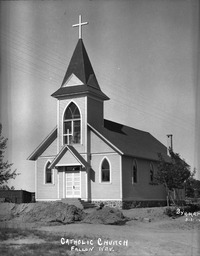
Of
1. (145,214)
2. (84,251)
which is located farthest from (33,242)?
(145,214)

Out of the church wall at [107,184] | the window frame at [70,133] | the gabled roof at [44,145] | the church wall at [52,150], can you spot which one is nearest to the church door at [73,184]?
the church wall at [107,184]

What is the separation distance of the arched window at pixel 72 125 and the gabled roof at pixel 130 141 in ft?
4.56

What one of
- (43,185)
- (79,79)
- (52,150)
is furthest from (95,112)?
(43,185)

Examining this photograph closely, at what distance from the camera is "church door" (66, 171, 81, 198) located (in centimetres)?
3125

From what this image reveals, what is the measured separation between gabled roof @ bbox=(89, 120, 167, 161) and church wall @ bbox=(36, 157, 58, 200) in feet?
15.5

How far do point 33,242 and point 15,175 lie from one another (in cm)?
2853

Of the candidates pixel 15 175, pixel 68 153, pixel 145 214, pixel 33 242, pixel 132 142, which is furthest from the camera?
pixel 15 175

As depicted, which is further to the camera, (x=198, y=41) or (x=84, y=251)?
(x=198, y=41)

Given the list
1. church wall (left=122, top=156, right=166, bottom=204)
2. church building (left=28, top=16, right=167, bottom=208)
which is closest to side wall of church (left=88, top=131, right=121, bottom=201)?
church building (left=28, top=16, right=167, bottom=208)

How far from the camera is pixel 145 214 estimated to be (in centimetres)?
2530

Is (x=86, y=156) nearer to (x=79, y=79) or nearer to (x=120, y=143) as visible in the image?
(x=120, y=143)

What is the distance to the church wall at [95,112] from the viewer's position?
105ft

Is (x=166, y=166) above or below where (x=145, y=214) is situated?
above

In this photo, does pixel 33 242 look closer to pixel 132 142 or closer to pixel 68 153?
pixel 68 153
